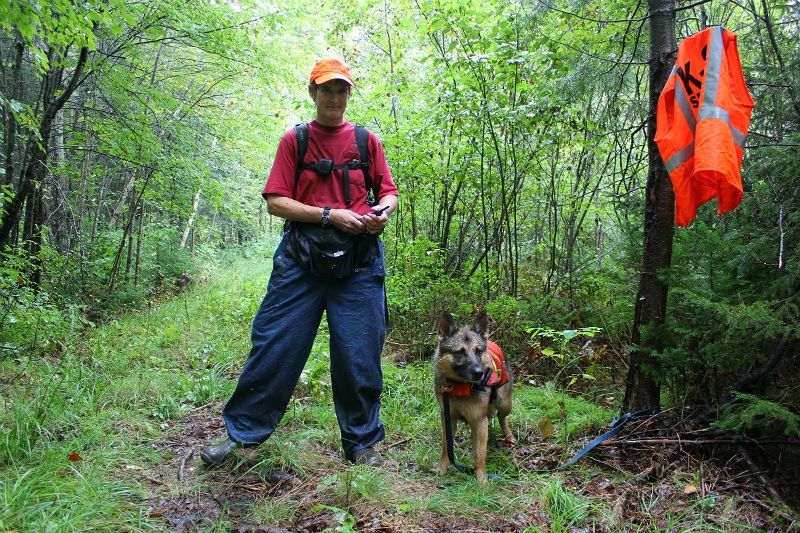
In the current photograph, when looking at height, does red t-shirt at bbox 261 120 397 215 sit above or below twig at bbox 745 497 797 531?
above

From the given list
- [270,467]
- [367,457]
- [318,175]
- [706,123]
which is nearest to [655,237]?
[706,123]

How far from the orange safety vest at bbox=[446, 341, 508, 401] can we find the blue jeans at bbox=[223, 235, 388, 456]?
536 mm

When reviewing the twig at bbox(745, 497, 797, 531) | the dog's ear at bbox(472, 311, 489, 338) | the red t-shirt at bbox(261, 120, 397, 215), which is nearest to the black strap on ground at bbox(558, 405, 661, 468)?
the twig at bbox(745, 497, 797, 531)

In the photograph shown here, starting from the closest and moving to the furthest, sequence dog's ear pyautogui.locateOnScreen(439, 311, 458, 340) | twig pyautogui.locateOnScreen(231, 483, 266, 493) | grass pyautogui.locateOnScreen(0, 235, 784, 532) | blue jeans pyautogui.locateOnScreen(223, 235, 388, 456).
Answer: grass pyautogui.locateOnScreen(0, 235, 784, 532)
twig pyautogui.locateOnScreen(231, 483, 266, 493)
blue jeans pyautogui.locateOnScreen(223, 235, 388, 456)
dog's ear pyautogui.locateOnScreen(439, 311, 458, 340)

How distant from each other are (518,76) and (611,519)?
17.0 feet

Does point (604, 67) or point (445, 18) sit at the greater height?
point (445, 18)

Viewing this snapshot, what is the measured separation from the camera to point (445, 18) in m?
5.94

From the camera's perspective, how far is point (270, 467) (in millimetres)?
2906

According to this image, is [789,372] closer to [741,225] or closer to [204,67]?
[741,225]

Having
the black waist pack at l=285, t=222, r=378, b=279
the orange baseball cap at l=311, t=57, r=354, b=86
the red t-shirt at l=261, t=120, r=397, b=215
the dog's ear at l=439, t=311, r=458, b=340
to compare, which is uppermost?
the orange baseball cap at l=311, t=57, r=354, b=86

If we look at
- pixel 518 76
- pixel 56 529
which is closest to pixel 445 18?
pixel 518 76

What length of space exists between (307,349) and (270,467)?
2.37 feet

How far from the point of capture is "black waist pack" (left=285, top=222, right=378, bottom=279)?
2877 millimetres

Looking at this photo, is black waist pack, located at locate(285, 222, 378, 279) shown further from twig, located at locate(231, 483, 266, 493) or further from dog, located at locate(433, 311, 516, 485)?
twig, located at locate(231, 483, 266, 493)
